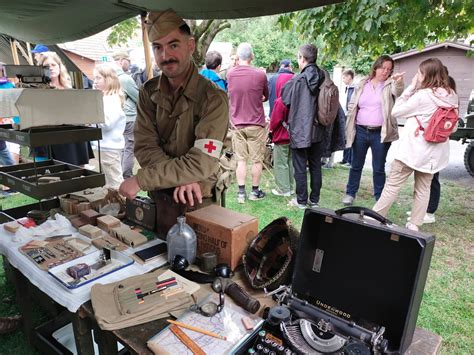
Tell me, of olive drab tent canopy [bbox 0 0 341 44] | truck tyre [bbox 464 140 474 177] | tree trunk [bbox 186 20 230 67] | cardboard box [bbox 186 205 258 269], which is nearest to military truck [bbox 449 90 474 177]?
truck tyre [bbox 464 140 474 177]

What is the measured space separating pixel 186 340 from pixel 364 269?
27.3 inches

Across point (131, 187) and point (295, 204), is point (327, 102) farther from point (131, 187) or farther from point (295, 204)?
point (131, 187)

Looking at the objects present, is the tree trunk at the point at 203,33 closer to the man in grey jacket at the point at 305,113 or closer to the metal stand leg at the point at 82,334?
the man in grey jacket at the point at 305,113

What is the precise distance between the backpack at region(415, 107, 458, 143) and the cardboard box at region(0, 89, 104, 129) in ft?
10.5

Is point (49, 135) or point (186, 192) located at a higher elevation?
point (49, 135)

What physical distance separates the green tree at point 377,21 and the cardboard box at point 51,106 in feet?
8.65

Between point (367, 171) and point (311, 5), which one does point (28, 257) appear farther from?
point (367, 171)

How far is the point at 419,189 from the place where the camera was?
12.9ft

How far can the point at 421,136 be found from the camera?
369 centimetres

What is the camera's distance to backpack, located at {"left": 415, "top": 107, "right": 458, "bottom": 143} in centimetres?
355

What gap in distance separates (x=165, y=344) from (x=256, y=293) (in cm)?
50

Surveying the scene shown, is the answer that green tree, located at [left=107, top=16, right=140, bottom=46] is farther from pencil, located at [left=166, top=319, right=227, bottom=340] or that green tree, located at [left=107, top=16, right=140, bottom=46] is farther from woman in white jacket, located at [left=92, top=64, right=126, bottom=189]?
pencil, located at [left=166, top=319, right=227, bottom=340]

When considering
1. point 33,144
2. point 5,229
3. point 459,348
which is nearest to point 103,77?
point 33,144

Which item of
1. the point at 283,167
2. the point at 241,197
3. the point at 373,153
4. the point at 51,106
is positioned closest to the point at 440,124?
the point at 373,153
